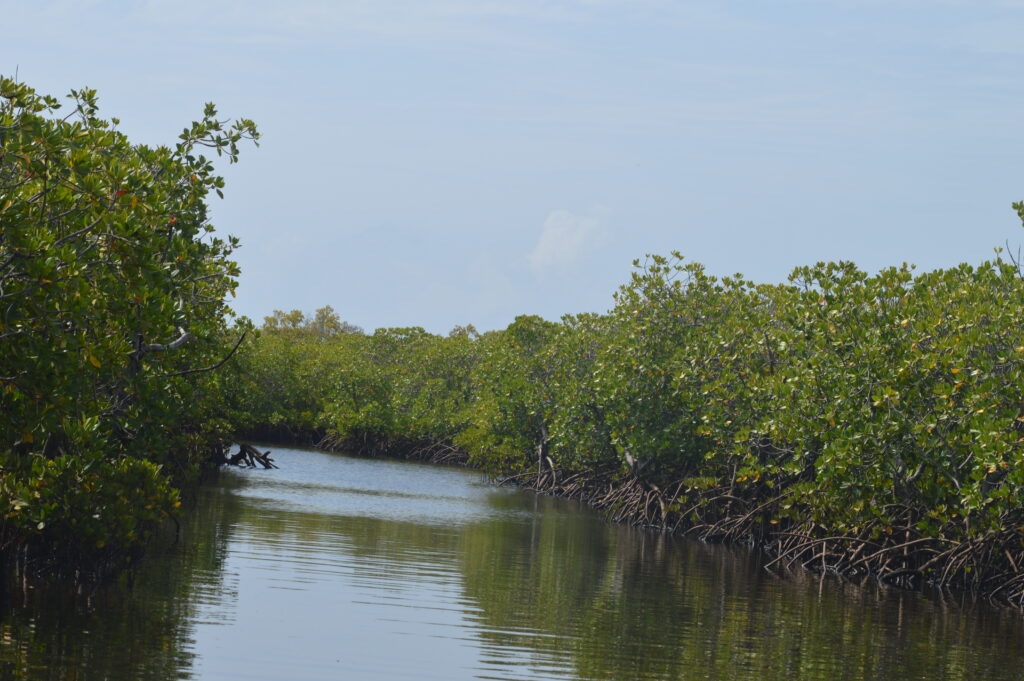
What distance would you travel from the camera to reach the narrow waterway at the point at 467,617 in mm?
9562

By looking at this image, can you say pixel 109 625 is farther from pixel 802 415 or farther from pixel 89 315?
pixel 802 415

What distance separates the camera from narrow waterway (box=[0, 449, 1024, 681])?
956 centimetres

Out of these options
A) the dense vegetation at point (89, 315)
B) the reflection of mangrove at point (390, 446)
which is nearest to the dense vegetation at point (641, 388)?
the dense vegetation at point (89, 315)

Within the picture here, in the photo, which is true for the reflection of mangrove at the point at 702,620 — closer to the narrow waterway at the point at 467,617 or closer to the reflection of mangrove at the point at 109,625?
the narrow waterway at the point at 467,617

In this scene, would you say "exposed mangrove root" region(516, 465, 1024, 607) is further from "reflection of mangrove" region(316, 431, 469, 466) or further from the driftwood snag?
"reflection of mangrove" region(316, 431, 469, 466)

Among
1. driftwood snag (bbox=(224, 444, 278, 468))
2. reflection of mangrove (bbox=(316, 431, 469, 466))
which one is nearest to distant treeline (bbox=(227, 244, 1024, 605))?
driftwood snag (bbox=(224, 444, 278, 468))

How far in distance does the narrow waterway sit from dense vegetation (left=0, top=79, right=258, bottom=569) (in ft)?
3.17

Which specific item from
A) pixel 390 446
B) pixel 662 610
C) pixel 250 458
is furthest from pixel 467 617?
pixel 390 446

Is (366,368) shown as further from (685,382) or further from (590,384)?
(685,382)

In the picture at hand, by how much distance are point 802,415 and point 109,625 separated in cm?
1043

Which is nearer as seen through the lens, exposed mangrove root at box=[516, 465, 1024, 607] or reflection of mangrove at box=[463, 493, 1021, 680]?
reflection of mangrove at box=[463, 493, 1021, 680]

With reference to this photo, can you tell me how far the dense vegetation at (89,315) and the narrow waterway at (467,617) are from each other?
0.97 metres

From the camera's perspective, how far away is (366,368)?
157 feet

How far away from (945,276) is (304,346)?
3972cm
